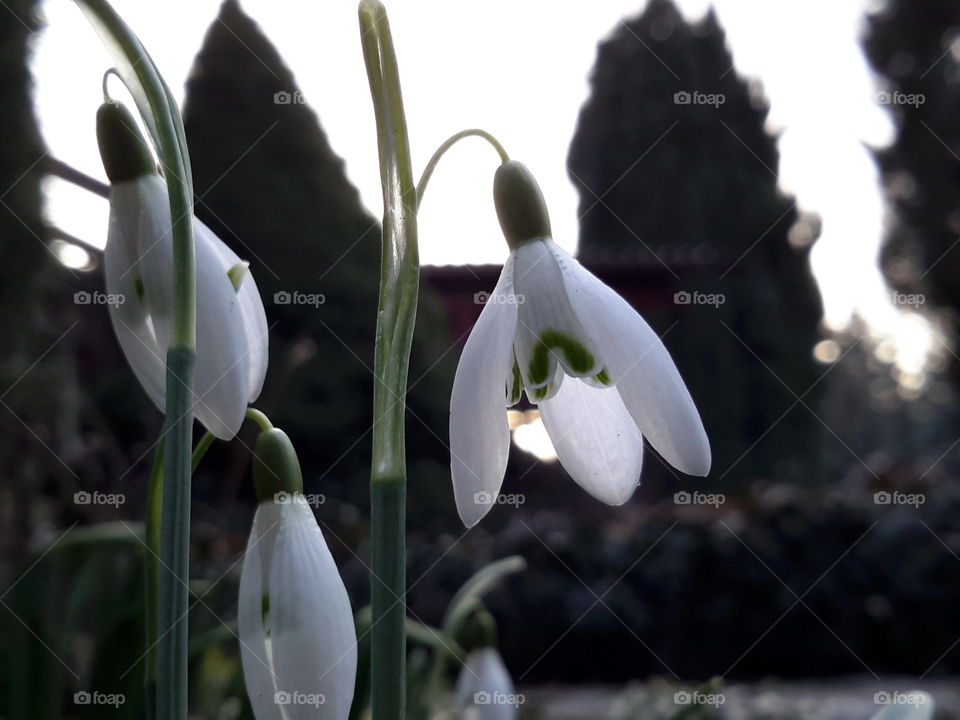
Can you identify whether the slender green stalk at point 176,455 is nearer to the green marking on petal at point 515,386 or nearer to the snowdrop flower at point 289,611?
Answer: the snowdrop flower at point 289,611

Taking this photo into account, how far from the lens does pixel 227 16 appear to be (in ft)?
18.9

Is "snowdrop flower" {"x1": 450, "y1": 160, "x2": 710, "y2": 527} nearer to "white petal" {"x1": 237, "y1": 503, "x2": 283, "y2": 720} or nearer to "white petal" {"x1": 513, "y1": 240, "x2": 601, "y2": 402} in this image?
"white petal" {"x1": 513, "y1": 240, "x2": 601, "y2": 402}

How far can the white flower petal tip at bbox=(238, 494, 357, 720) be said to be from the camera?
2.22ft

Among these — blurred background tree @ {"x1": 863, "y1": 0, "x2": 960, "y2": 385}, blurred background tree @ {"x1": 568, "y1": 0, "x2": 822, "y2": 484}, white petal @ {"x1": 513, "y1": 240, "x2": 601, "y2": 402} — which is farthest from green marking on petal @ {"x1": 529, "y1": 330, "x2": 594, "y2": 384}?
blurred background tree @ {"x1": 863, "y1": 0, "x2": 960, "y2": 385}

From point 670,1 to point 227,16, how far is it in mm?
8403

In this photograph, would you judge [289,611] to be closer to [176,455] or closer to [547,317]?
[176,455]

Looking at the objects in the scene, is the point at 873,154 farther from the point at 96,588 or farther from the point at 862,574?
the point at 96,588

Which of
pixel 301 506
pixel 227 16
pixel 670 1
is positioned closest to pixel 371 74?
pixel 301 506

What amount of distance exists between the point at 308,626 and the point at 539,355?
10.0 inches

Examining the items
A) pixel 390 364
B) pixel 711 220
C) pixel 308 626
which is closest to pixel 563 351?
pixel 390 364

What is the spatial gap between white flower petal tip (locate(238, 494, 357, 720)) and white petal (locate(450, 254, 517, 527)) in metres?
0.12

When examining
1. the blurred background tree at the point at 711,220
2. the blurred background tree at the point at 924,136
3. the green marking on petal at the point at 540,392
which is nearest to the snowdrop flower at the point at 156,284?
the green marking on petal at the point at 540,392

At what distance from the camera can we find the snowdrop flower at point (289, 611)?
2.22 feet

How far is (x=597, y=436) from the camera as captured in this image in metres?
0.82
